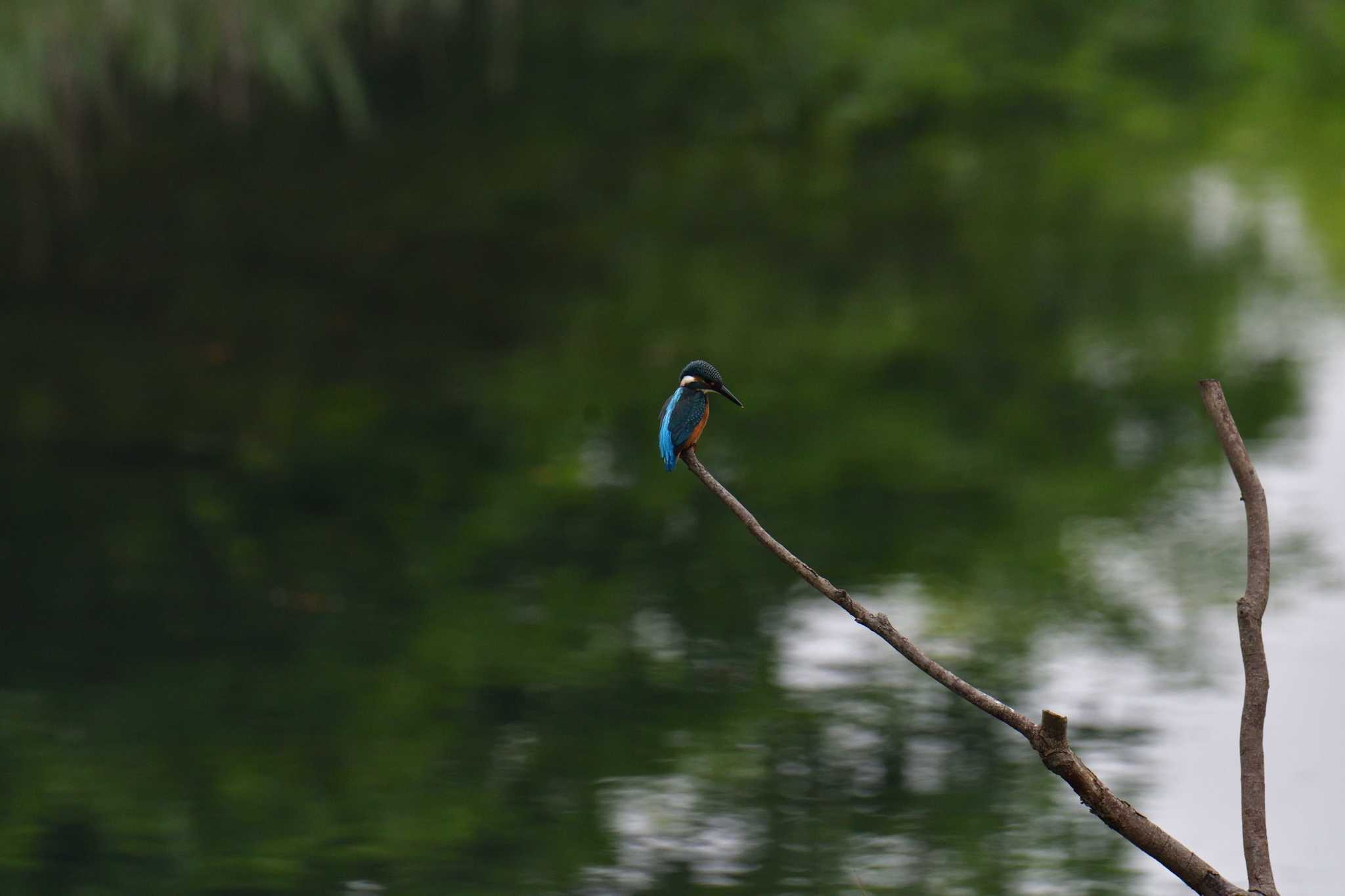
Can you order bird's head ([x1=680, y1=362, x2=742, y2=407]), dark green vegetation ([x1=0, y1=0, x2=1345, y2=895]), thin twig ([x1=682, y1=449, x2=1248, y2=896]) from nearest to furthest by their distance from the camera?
thin twig ([x1=682, y1=449, x2=1248, y2=896])
bird's head ([x1=680, y1=362, x2=742, y2=407])
dark green vegetation ([x1=0, y1=0, x2=1345, y2=895])

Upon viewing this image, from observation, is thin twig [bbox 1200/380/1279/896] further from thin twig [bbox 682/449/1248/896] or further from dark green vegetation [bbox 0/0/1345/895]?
dark green vegetation [bbox 0/0/1345/895]

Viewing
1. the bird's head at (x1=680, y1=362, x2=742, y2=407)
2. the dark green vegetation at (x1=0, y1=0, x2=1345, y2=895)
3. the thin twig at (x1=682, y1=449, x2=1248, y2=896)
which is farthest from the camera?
the dark green vegetation at (x1=0, y1=0, x2=1345, y2=895)

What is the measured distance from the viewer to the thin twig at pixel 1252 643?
1682mm

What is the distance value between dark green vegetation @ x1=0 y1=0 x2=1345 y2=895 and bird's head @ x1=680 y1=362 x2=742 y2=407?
58.1 inches

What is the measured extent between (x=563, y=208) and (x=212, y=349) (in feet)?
6.99

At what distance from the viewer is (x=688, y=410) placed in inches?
71.2

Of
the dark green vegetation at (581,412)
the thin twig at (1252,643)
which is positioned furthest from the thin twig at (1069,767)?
the dark green vegetation at (581,412)

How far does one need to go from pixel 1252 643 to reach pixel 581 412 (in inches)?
151

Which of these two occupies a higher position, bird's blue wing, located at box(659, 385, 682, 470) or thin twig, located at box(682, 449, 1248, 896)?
bird's blue wing, located at box(659, 385, 682, 470)

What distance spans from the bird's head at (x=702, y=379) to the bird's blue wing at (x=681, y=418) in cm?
2

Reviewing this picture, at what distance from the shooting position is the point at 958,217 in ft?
25.1

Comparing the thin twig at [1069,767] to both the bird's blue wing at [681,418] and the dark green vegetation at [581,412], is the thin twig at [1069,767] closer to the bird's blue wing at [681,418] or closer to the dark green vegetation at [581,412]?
the bird's blue wing at [681,418]

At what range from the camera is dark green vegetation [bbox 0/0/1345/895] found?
3342 millimetres

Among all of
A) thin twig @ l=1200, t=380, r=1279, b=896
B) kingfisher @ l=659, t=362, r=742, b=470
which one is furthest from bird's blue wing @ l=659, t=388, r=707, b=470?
thin twig @ l=1200, t=380, r=1279, b=896
